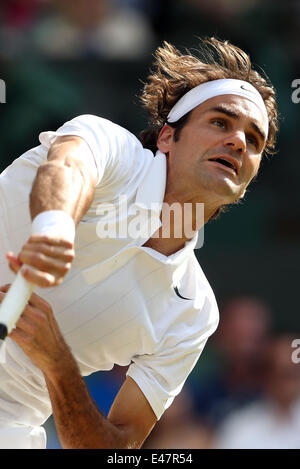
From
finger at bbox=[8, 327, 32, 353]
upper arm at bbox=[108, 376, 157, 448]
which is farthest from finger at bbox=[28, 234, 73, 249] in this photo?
upper arm at bbox=[108, 376, 157, 448]

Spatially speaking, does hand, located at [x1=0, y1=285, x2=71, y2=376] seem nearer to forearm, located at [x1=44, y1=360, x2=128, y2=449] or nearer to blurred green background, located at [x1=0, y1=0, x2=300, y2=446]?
forearm, located at [x1=44, y1=360, x2=128, y2=449]

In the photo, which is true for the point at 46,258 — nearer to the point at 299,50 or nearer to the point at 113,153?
the point at 113,153

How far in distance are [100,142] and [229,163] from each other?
2.28ft

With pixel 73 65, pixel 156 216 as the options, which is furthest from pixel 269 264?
pixel 156 216

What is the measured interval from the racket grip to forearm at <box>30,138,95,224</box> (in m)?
0.23

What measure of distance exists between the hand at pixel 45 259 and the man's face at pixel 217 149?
1.19 meters

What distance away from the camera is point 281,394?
16.8ft

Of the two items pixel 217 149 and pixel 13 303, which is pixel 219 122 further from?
pixel 13 303

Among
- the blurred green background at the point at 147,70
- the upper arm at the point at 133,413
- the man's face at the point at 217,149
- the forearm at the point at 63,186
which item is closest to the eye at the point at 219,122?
the man's face at the point at 217,149

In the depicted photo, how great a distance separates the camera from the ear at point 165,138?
3.59 metres

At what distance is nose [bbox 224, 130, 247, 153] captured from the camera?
338cm

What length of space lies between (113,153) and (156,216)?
0.31 metres

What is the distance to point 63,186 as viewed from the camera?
8.00ft

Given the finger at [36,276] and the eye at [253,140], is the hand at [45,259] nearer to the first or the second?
the finger at [36,276]
